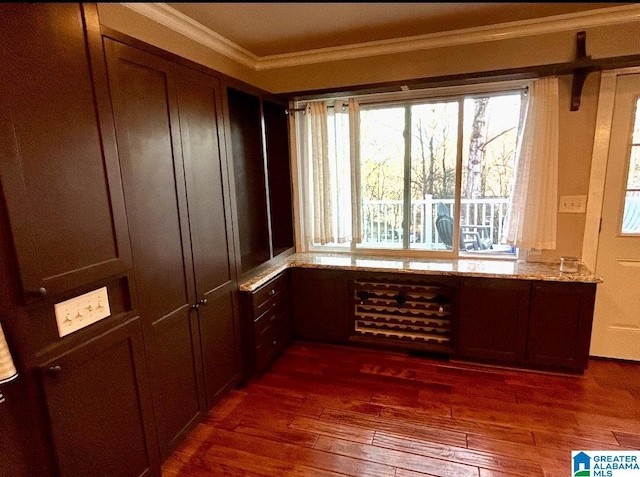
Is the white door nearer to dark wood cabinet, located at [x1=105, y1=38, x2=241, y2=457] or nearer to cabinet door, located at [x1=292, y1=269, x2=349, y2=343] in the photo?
cabinet door, located at [x1=292, y1=269, x2=349, y2=343]

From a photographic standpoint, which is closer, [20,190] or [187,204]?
[20,190]

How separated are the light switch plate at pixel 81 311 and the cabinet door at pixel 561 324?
2.57 metres

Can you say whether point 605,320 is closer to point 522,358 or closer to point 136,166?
point 522,358

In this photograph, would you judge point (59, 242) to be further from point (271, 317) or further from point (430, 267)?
point (430, 267)

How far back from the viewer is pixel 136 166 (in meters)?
1.62

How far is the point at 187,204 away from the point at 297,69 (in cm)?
174

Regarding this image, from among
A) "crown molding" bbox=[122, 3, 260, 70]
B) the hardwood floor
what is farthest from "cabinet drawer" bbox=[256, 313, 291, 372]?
"crown molding" bbox=[122, 3, 260, 70]

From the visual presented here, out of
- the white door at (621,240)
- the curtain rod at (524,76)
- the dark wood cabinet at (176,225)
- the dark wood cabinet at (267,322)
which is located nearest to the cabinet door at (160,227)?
the dark wood cabinet at (176,225)

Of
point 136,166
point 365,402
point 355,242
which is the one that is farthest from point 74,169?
point 355,242

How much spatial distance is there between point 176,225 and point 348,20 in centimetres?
168

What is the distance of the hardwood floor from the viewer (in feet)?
6.16

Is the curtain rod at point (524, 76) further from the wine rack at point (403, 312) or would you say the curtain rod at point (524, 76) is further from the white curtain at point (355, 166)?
the wine rack at point (403, 312)

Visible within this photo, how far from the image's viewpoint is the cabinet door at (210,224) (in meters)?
1.96

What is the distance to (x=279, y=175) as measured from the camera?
10.7ft
